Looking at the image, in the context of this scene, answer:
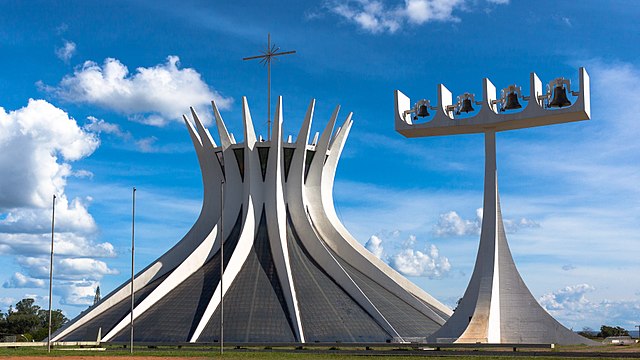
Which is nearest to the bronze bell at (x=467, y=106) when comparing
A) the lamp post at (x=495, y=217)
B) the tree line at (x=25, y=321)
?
the lamp post at (x=495, y=217)

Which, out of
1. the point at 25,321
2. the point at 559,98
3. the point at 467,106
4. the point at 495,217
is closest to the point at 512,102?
the point at 467,106

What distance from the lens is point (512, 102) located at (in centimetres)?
3744

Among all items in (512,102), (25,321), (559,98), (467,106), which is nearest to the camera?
(559,98)

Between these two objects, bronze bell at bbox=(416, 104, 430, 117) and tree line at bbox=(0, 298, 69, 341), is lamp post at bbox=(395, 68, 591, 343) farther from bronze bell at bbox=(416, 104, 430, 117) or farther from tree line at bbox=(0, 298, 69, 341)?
tree line at bbox=(0, 298, 69, 341)

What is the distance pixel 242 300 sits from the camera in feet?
156

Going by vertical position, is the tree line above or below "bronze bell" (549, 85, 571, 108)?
below

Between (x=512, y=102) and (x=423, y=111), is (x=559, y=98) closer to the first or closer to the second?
(x=512, y=102)

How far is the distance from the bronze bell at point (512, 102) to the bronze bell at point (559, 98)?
5.43 feet

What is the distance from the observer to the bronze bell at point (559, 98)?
3594 centimetres

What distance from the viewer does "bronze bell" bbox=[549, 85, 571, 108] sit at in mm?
35938

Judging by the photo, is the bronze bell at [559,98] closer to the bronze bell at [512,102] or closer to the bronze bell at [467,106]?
the bronze bell at [512,102]

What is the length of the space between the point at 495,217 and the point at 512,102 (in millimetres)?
5050

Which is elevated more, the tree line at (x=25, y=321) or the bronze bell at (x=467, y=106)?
the bronze bell at (x=467, y=106)

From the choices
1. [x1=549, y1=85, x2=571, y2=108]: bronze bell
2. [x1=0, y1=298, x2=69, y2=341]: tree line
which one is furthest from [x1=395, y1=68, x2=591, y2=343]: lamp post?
[x1=0, y1=298, x2=69, y2=341]: tree line
